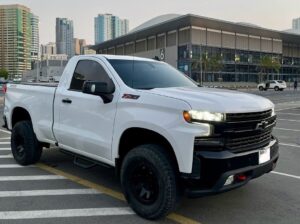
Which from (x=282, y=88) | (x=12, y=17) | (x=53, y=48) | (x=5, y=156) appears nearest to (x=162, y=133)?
(x=5, y=156)

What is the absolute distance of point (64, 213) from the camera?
4.52 meters

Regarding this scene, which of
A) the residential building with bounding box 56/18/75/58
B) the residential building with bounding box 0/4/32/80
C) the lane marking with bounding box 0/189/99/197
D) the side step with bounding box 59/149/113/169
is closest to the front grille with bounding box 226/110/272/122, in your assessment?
the side step with bounding box 59/149/113/169

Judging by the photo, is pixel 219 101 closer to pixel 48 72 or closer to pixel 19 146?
pixel 19 146

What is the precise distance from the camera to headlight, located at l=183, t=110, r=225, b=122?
3.86 metres

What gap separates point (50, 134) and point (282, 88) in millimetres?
50923

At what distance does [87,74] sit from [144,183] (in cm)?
191

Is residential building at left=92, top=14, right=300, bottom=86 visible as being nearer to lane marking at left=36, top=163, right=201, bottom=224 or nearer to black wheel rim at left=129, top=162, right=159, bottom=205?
lane marking at left=36, top=163, right=201, bottom=224

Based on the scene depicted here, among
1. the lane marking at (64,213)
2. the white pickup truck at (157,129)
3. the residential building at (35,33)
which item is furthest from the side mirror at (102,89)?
the residential building at (35,33)

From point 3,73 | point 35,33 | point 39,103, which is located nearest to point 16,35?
point 35,33

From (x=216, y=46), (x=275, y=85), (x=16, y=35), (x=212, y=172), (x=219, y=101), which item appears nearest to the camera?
(x=212, y=172)

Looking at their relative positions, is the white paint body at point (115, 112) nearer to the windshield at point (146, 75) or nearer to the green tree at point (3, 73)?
the windshield at point (146, 75)

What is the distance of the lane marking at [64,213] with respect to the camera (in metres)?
4.42

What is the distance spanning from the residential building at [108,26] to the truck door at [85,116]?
129838 millimetres

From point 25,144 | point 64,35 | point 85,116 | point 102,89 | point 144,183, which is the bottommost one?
point 144,183
